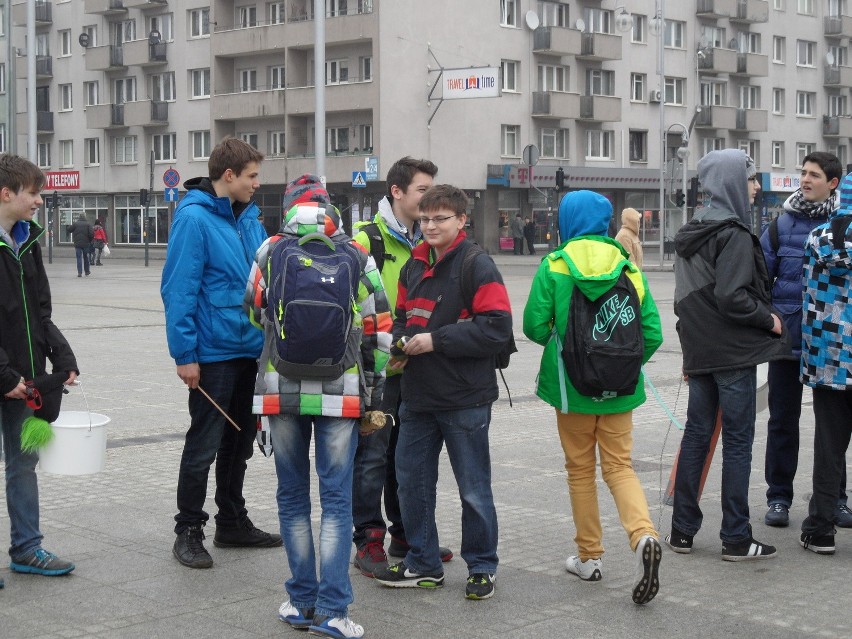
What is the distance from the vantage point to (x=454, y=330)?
18.3ft

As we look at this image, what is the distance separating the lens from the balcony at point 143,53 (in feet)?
217

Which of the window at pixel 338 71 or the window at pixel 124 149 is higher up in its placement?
the window at pixel 338 71

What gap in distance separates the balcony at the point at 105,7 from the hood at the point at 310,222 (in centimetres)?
6612

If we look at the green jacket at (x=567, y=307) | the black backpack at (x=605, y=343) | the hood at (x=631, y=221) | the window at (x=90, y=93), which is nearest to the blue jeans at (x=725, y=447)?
the green jacket at (x=567, y=307)

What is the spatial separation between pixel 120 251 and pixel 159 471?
60068 millimetres

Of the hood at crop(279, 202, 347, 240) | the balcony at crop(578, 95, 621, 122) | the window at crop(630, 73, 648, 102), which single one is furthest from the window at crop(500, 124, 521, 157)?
the hood at crop(279, 202, 347, 240)

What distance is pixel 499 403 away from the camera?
12.0 m

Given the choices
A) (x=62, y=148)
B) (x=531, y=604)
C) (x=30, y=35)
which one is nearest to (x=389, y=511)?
(x=531, y=604)

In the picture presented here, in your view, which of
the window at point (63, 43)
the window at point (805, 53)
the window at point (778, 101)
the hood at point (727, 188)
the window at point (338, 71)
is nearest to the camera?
the hood at point (727, 188)

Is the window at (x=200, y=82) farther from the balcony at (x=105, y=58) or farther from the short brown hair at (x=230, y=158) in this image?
the short brown hair at (x=230, y=158)

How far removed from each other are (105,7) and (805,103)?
39.1m

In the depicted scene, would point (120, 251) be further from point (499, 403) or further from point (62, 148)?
point (499, 403)

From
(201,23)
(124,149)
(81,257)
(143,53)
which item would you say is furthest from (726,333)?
(124,149)

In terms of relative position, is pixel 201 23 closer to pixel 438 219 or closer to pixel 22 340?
pixel 22 340
